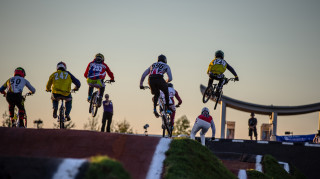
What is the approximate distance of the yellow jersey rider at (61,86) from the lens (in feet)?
47.8

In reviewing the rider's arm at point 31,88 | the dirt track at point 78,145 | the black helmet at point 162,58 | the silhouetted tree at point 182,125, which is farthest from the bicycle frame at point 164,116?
the silhouetted tree at point 182,125

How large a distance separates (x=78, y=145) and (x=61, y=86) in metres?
4.70

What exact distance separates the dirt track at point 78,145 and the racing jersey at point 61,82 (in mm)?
3545

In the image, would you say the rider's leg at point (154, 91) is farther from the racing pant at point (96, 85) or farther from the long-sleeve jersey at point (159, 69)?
the racing pant at point (96, 85)

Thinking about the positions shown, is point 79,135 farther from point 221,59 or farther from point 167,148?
point 221,59

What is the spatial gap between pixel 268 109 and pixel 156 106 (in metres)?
19.1

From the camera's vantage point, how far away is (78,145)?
10.2 meters

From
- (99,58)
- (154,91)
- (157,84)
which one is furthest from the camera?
(99,58)

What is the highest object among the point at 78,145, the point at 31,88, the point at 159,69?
the point at 159,69

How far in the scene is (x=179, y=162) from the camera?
972cm

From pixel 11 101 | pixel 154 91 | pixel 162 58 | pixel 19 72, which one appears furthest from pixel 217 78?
pixel 11 101

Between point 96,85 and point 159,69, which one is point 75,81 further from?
point 159,69

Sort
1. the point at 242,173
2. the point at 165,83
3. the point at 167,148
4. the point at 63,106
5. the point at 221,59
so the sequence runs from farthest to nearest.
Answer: the point at 221,59, the point at 63,106, the point at 165,83, the point at 242,173, the point at 167,148

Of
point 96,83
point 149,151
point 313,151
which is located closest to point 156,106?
point 96,83
